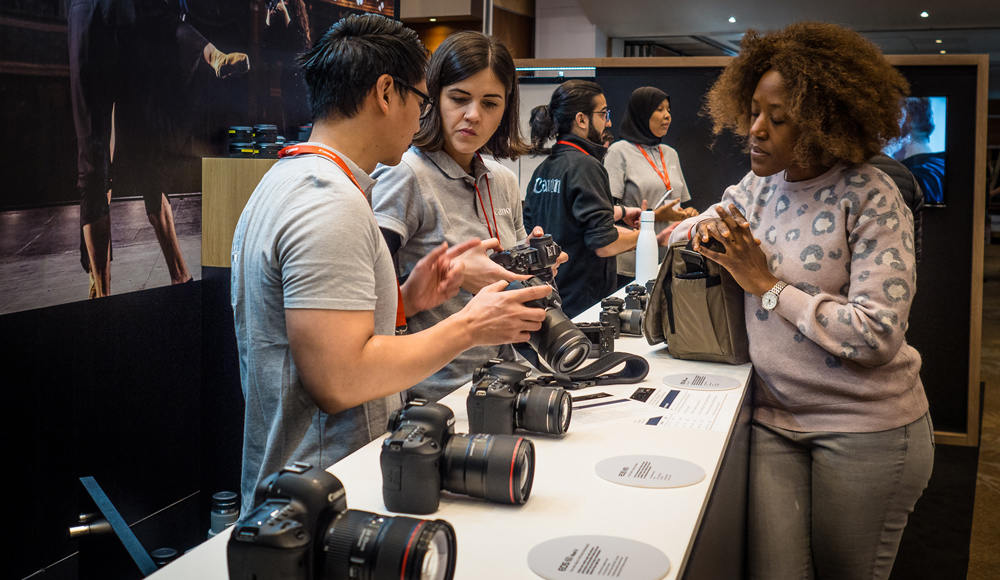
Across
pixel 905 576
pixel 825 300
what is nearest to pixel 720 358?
pixel 825 300

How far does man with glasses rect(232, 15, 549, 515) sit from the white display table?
119mm

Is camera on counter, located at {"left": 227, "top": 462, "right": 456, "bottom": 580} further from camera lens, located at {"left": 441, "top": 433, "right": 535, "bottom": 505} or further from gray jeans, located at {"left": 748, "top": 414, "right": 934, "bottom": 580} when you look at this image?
gray jeans, located at {"left": 748, "top": 414, "right": 934, "bottom": 580}

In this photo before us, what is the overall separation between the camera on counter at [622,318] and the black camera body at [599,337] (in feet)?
1.02

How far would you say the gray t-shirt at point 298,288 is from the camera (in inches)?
43.8

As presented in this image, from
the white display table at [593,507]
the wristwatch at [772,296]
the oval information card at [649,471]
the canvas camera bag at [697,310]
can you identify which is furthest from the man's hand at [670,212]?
the oval information card at [649,471]

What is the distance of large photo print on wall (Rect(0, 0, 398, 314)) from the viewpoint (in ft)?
7.41

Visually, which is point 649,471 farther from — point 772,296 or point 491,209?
point 491,209

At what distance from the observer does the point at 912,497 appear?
1.54 m

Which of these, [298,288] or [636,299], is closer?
[298,288]

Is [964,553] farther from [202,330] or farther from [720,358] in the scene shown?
[202,330]

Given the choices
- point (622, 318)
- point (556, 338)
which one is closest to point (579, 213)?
point (622, 318)

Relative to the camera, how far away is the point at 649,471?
1196 millimetres

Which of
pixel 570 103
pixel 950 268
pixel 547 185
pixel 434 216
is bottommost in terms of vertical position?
pixel 950 268

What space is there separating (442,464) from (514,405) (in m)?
0.28
